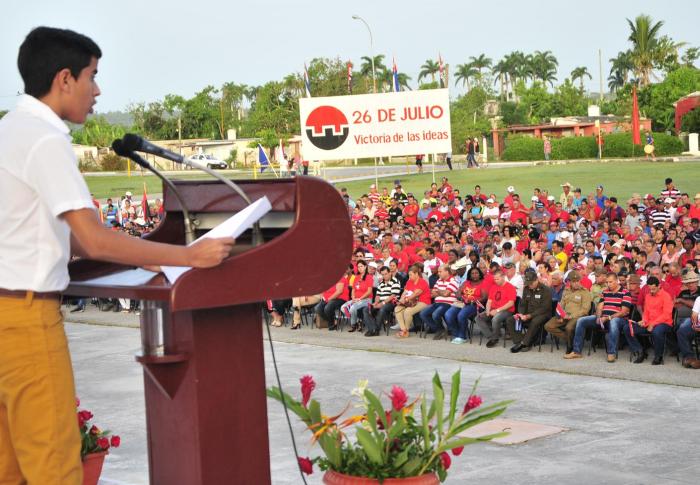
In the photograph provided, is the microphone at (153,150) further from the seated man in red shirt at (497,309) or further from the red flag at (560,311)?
the seated man in red shirt at (497,309)

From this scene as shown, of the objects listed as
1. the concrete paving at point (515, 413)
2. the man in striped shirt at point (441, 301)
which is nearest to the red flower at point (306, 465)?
the concrete paving at point (515, 413)

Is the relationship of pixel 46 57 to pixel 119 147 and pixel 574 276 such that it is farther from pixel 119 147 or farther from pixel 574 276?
pixel 574 276

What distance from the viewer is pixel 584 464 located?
26.7 ft

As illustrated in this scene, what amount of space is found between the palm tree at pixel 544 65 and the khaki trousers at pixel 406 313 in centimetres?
11202

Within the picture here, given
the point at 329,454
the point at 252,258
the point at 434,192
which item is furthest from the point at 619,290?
the point at 434,192

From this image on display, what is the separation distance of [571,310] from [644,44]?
71822 mm

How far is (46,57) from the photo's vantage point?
318 centimetres

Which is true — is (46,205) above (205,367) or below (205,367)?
above

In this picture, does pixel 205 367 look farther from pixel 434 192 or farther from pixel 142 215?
pixel 142 215

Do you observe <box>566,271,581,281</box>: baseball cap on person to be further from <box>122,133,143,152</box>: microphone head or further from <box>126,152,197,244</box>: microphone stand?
<box>122,133,143,152</box>: microphone head

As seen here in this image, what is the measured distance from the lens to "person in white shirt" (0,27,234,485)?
3025mm

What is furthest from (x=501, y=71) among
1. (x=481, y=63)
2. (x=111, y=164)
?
(x=111, y=164)

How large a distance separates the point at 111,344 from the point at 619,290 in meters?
7.82

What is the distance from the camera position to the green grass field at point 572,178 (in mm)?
35094
